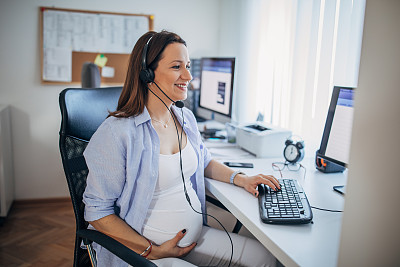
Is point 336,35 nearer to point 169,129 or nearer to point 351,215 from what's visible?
point 169,129

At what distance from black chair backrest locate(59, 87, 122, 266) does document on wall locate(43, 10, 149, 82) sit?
175 cm

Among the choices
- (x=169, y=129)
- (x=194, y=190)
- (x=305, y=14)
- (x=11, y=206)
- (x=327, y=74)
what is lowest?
(x=11, y=206)

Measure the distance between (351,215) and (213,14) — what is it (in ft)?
9.02

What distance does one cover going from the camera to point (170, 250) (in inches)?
47.6

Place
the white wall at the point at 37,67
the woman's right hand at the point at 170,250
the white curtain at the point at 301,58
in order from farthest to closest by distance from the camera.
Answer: the white wall at the point at 37,67
the white curtain at the point at 301,58
the woman's right hand at the point at 170,250

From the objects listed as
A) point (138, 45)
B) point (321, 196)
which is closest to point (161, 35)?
point (138, 45)

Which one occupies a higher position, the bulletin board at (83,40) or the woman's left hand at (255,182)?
the bulletin board at (83,40)

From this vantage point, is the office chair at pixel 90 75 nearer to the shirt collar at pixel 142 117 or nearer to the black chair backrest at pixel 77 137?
the black chair backrest at pixel 77 137

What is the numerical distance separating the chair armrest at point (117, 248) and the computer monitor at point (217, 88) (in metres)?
1.22

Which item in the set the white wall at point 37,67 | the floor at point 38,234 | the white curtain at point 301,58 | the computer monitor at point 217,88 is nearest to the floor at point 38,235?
the floor at point 38,234

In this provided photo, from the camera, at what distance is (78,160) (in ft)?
4.12

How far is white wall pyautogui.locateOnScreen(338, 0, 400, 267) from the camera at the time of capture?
606mm

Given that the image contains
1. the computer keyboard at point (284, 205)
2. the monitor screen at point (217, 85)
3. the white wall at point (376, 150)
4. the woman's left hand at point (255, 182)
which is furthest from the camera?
the monitor screen at point (217, 85)

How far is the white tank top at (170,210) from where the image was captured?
124cm
